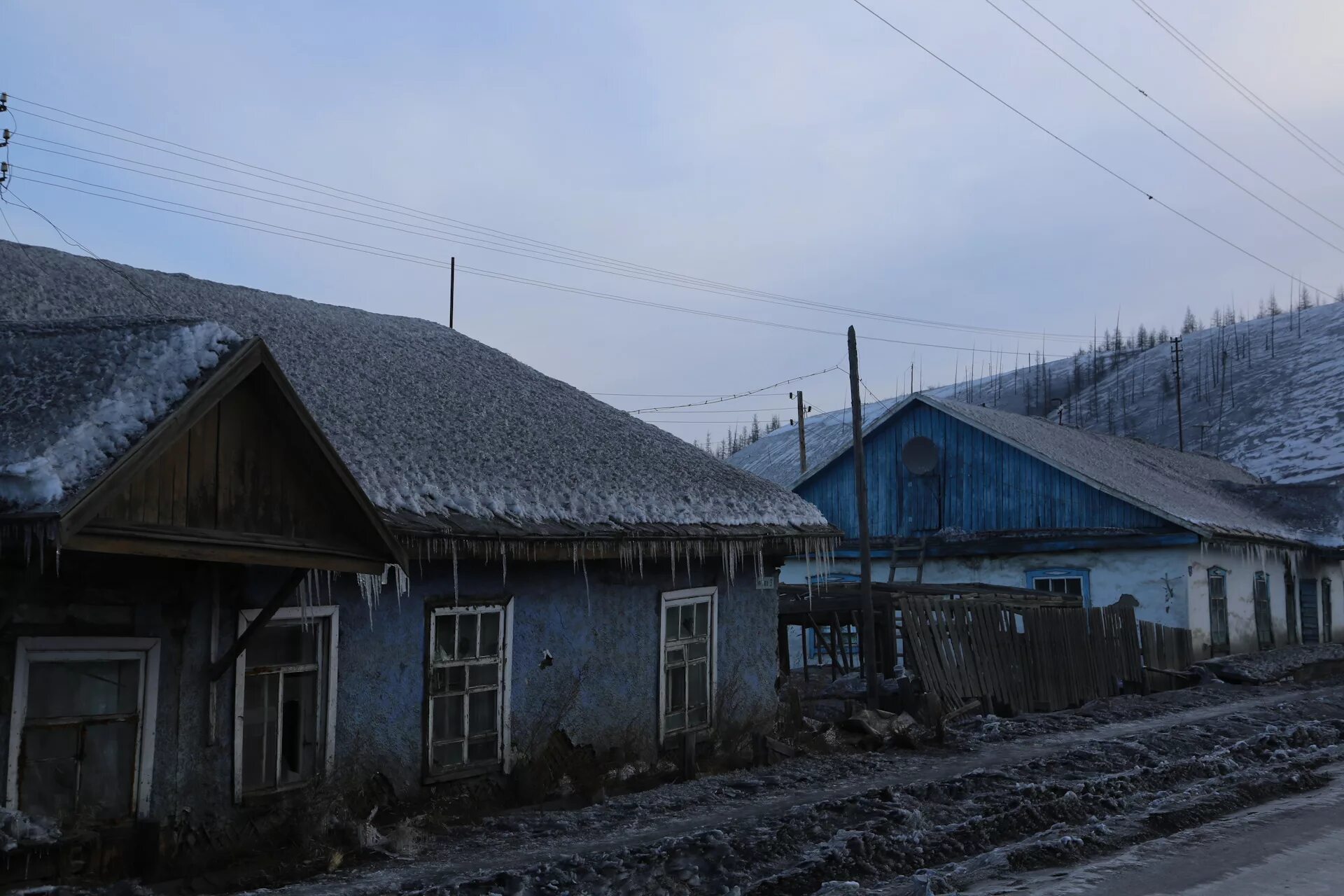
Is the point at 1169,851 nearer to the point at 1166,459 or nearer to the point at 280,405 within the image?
the point at 280,405

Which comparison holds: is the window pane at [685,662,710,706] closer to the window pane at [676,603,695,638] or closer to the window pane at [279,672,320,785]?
the window pane at [676,603,695,638]

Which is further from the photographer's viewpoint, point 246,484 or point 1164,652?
point 1164,652

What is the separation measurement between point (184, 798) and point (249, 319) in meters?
5.64

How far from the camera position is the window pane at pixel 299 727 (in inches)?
322

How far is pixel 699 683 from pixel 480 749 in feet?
10.2

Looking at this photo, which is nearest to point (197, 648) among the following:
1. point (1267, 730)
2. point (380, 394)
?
point (380, 394)

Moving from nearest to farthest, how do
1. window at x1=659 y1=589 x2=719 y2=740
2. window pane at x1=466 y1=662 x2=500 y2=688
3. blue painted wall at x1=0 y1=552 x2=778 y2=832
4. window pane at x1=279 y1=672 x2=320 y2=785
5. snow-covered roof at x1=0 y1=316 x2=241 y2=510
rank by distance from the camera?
snow-covered roof at x1=0 y1=316 x2=241 y2=510
blue painted wall at x1=0 y1=552 x2=778 y2=832
window pane at x1=279 y1=672 x2=320 y2=785
window pane at x1=466 y1=662 x2=500 y2=688
window at x1=659 y1=589 x2=719 y2=740

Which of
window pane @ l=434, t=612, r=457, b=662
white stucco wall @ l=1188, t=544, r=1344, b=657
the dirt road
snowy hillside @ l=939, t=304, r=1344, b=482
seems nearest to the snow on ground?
white stucco wall @ l=1188, t=544, r=1344, b=657

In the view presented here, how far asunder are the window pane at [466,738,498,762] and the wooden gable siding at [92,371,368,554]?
2.61m

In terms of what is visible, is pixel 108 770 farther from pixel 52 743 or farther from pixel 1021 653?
pixel 1021 653

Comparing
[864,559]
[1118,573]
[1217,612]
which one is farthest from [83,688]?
[1217,612]

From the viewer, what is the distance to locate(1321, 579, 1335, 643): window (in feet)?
95.1

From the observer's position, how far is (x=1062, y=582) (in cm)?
2366

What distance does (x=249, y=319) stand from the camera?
38.1 feet
